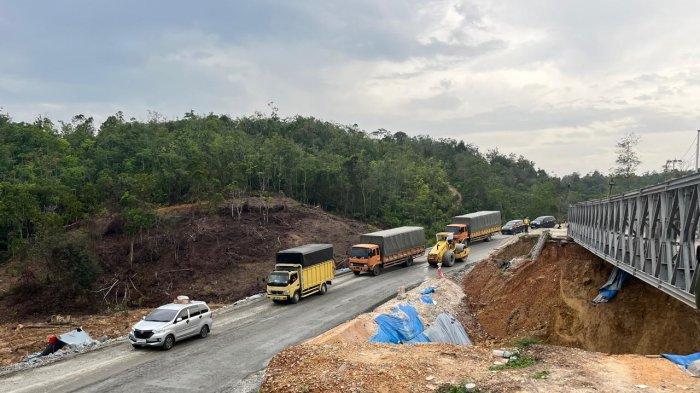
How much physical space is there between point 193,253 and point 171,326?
24.7m

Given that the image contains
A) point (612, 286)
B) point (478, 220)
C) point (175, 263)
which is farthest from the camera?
point (478, 220)

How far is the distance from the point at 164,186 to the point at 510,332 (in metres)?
48.6

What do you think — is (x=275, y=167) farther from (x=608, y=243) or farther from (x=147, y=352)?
(x=608, y=243)

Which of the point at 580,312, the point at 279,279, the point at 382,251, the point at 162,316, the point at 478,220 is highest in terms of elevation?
the point at 478,220

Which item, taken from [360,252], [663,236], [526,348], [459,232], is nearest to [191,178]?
[360,252]

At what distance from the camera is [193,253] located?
1802 inches

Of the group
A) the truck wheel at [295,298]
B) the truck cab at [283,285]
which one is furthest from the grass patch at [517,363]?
the truck wheel at [295,298]

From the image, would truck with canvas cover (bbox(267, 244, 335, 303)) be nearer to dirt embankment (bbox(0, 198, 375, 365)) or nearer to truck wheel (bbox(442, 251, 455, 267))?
dirt embankment (bbox(0, 198, 375, 365))

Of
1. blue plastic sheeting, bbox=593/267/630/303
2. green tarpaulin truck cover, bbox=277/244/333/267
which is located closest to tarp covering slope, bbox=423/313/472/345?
blue plastic sheeting, bbox=593/267/630/303

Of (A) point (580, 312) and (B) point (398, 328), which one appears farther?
(A) point (580, 312)

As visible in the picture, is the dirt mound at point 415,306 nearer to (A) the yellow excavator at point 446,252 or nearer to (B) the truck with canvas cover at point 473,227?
(A) the yellow excavator at point 446,252

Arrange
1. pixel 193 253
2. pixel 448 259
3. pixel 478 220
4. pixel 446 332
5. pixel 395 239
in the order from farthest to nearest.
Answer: pixel 478 220 → pixel 193 253 → pixel 395 239 → pixel 448 259 → pixel 446 332

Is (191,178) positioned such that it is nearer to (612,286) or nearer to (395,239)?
(395,239)

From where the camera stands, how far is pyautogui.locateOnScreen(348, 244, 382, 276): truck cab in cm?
3797
